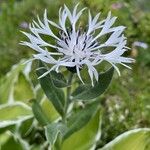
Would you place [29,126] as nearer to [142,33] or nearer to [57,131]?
[57,131]

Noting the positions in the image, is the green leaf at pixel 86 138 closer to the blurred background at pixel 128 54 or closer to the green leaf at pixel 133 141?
the green leaf at pixel 133 141

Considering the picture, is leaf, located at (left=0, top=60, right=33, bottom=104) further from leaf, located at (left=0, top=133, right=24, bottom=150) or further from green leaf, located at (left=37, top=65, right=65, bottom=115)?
green leaf, located at (left=37, top=65, right=65, bottom=115)

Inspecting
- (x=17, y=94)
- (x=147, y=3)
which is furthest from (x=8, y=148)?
(x=147, y=3)

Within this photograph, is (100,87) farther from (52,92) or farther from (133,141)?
(133,141)

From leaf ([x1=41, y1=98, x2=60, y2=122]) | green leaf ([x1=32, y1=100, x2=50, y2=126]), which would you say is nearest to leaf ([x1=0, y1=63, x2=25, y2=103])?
leaf ([x1=41, y1=98, x2=60, y2=122])

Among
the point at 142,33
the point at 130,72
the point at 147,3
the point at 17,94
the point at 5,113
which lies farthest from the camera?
the point at 147,3

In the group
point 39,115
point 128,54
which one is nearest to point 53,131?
point 39,115

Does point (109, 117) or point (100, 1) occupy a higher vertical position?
point (100, 1)
